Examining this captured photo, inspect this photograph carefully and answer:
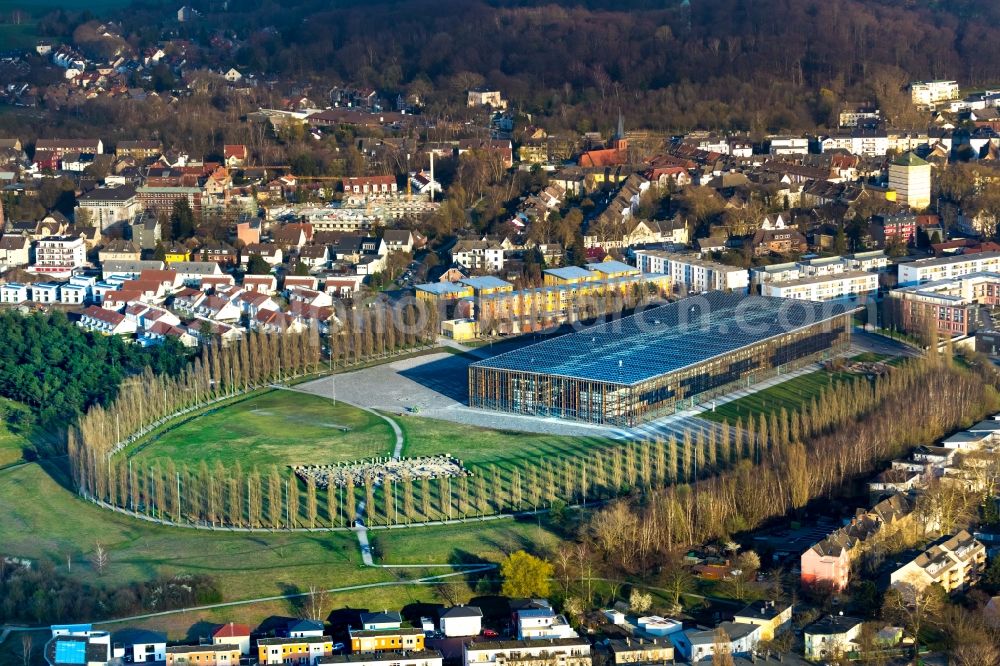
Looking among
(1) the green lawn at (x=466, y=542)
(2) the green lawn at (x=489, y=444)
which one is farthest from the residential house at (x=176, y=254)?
(1) the green lawn at (x=466, y=542)

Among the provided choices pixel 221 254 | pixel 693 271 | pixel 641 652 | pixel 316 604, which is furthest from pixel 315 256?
pixel 641 652

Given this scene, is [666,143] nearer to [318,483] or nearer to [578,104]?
[578,104]

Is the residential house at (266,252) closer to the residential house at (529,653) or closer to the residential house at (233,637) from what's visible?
the residential house at (233,637)

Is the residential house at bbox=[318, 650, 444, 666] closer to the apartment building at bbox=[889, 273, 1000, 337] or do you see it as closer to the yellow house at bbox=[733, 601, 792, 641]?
the yellow house at bbox=[733, 601, 792, 641]

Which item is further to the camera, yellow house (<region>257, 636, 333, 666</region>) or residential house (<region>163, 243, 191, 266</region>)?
residential house (<region>163, 243, 191, 266</region>)

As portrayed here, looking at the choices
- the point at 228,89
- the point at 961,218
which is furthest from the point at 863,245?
the point at 228,89

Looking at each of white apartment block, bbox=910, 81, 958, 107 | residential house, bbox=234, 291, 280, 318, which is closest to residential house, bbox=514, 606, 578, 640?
residential house, bbox=234, 291, 280, 318
